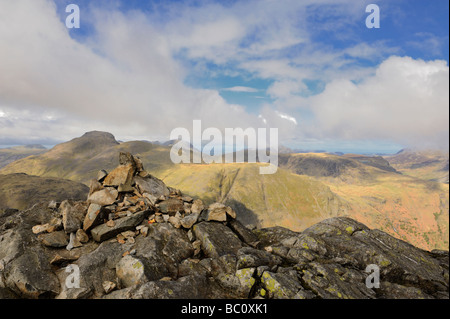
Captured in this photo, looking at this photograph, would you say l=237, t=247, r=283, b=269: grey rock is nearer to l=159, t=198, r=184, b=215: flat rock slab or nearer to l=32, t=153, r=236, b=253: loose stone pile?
l=32, t=153, r=236, b=253: loose stone pile

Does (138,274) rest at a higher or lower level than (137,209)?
lower

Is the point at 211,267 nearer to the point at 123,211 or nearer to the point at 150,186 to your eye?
the point at 123,211

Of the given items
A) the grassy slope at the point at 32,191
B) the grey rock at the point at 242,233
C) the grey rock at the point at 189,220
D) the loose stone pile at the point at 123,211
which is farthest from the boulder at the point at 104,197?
the grassy slope at the point at 32,191

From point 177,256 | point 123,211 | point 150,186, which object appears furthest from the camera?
point 150,186

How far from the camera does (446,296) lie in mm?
13570

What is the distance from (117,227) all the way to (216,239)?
24.4 feet

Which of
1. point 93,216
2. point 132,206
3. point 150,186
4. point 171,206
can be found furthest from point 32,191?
point 171,206

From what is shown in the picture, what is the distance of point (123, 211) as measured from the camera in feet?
54.1

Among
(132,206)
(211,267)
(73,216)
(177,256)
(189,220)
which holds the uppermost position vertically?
(132,206)

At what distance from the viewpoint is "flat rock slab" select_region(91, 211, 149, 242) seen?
1448cm

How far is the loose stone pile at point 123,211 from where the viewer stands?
574 inches
